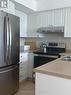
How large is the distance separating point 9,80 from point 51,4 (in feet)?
8.55

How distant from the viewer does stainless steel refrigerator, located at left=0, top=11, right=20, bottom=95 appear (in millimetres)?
2338

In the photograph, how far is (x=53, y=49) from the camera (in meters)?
3.87

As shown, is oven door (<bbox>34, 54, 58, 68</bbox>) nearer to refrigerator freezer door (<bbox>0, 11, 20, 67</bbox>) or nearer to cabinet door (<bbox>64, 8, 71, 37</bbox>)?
cabinet door (<bbox>64, 8, 71, 37</bbox>)

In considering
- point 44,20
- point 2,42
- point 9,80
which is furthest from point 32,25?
point 9,80

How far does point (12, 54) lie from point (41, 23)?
1.85 meters

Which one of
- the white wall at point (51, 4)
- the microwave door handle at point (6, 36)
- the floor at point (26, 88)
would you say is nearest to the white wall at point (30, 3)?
the white wall at point (51, 4)

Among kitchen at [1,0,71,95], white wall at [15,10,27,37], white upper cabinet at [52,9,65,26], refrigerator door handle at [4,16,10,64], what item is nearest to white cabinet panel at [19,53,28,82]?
kitchen at [1,0,71,95]

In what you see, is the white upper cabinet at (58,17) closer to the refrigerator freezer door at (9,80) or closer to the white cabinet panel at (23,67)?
the white cabinet panel at (23,67)

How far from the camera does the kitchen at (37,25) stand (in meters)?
3.52

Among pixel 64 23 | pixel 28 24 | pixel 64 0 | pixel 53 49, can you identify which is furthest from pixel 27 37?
pixel 64 0

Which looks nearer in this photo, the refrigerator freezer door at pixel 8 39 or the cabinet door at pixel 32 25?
the refrigerator freezer door at pixel 8 39

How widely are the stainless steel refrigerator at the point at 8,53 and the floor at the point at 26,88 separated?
238 millimetres

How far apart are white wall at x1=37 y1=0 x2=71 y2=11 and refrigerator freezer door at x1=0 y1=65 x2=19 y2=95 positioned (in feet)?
7.12

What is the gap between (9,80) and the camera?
255 centimetres
